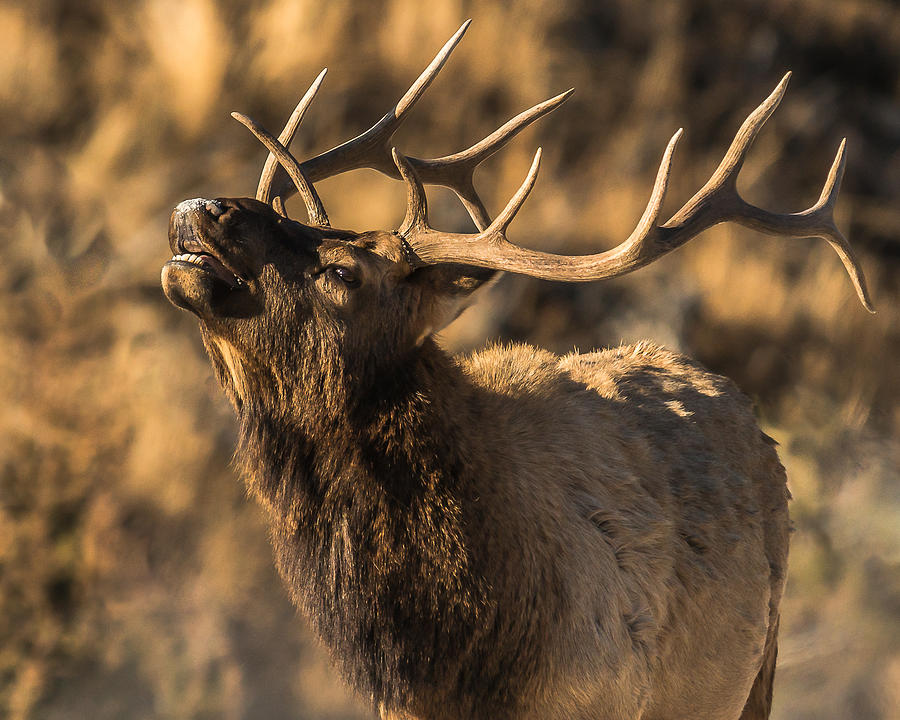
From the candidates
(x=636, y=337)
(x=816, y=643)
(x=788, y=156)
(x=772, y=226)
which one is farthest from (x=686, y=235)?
(x=788, y=156)

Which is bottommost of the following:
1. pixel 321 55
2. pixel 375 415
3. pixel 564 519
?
pixel 564 519

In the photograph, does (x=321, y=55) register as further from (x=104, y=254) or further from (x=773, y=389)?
(x=773, y=389)

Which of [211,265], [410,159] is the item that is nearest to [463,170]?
[410,159]

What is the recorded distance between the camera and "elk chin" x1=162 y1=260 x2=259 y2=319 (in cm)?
288

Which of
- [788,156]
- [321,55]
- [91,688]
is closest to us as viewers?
[91,688]

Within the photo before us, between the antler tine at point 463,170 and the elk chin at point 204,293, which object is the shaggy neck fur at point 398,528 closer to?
the elk chin at point 204,293

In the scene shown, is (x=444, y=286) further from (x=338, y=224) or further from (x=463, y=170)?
(x=338, y=224)

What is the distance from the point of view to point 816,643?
6.88 metres

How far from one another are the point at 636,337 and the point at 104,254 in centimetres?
358

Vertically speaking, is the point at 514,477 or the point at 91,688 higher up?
the point at 514,477

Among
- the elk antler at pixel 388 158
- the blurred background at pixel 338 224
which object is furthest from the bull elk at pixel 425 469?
the blurred background at pixel 338 224

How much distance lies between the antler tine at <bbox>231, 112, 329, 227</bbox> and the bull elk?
2 cm

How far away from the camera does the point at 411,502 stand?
9.88ft

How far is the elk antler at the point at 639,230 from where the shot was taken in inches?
117
